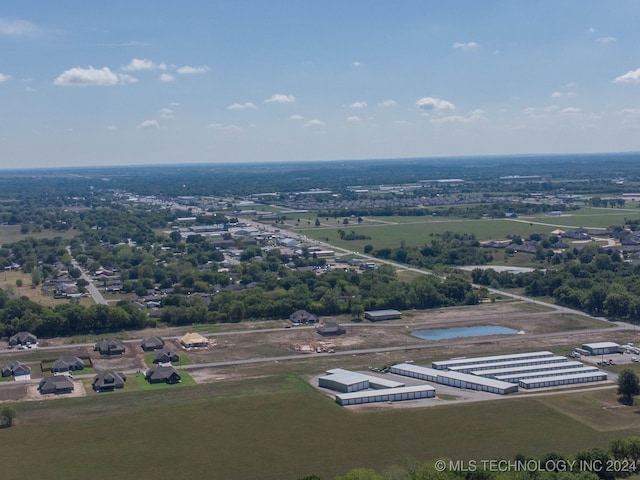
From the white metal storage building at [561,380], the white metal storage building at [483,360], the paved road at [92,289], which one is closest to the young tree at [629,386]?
the white metal storage building at [561,380]

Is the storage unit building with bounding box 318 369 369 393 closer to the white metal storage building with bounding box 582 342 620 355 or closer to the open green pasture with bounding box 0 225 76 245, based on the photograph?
the white metal storage building with bounding box 582 342 620 355

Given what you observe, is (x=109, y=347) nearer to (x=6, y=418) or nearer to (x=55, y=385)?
(x=55, y=385)

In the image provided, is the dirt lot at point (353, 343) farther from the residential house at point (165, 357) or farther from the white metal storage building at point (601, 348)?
the white metal storage building at point (601, 348)

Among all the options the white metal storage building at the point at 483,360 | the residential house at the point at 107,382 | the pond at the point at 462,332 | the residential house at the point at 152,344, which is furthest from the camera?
the pond at the point at 462,332

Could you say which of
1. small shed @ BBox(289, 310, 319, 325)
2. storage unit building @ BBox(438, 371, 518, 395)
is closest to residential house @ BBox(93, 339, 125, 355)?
small shed @ BBox(289, 310, 319, 325)

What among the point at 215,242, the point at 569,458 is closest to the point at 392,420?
the point at 569,458

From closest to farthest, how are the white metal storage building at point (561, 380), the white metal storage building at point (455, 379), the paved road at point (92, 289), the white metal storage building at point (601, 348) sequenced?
the white metal storage building at point (455, 379) < the white metal storage building at point (561, 380) < the white metal storage building at point (601, 348) < the paved road at point (92, 289)

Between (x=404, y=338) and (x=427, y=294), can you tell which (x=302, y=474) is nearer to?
(x=404, y=338)
